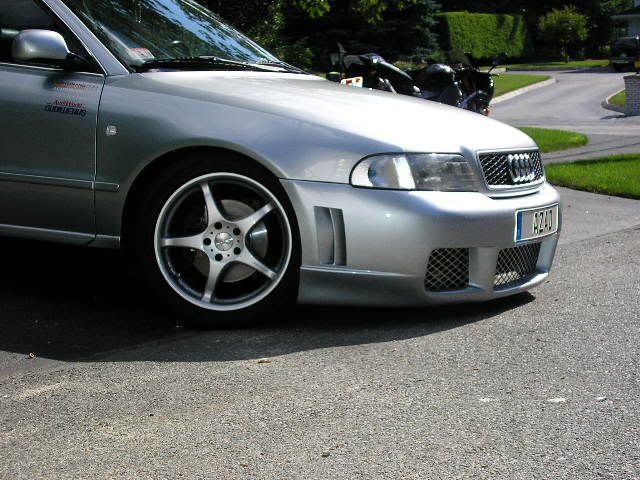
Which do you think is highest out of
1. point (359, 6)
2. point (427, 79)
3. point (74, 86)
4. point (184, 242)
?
point (359, 6)

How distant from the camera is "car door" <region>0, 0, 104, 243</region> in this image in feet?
16.3

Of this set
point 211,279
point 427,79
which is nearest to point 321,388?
point 211,279

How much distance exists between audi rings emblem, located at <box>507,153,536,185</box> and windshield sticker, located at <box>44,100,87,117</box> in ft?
6.47

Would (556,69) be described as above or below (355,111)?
below

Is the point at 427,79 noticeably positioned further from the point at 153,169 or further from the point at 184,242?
the point at 184,242

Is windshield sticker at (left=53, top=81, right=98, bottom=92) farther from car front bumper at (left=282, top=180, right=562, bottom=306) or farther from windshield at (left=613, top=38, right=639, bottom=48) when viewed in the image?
windshield at (left=613, top=38, right=639, bottom=48)

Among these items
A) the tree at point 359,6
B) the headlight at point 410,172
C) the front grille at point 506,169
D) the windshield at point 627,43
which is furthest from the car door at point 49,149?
the windshield at point 627,43

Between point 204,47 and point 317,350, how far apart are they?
1.97m

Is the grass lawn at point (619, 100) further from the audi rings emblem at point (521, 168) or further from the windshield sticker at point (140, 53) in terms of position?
the windshield sticker at point (140, 53)

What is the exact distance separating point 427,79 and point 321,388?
933 cm

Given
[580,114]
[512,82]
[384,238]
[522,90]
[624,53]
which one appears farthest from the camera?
[624,53]

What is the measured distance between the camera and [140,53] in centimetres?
521

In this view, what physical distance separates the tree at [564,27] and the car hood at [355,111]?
61.3 meters

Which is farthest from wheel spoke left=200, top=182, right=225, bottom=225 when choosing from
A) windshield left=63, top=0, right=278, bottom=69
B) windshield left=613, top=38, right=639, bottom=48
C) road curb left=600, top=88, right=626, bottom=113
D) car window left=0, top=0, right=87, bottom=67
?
windshield left=613, top=38, right=639, bottom=48
